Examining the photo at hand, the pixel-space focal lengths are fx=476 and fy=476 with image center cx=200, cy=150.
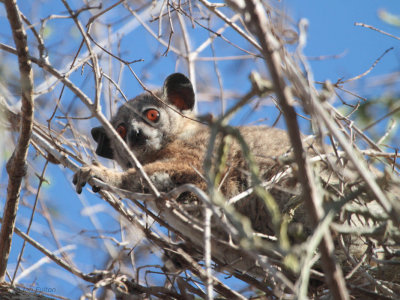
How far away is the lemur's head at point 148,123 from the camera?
6.40 meters

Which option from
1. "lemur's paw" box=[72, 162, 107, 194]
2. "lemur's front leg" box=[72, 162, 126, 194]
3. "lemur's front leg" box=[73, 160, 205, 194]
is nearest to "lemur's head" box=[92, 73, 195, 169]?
"lemur's front leg" box=[73, 160, 205, 194]

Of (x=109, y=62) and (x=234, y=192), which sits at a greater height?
(x=109, y=62)

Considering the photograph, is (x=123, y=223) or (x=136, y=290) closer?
(x=136, y=290)

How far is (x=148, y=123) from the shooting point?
6.58 m

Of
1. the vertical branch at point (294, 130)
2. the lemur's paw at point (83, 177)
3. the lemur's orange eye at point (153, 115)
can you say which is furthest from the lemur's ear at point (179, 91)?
the vertical branch at point (294, 130)

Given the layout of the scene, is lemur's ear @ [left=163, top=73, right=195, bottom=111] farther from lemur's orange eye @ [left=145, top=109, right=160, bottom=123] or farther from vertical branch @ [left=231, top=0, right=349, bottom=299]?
vertical branch @ [left=231, top=0, right=349, bottom=299]

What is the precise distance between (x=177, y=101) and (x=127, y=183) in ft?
6.56

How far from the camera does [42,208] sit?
237 inches

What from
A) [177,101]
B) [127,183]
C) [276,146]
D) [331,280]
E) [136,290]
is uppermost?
[177,101]

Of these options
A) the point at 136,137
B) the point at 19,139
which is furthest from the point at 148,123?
the point at 19,139

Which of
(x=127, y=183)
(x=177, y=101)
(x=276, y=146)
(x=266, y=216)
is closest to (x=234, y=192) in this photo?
(x=266, y=216)

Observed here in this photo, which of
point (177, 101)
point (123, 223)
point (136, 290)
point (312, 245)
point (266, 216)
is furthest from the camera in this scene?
point (177, 101)

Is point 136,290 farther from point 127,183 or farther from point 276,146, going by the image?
point 276,146

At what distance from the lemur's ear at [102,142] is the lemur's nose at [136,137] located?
51 centimetres
